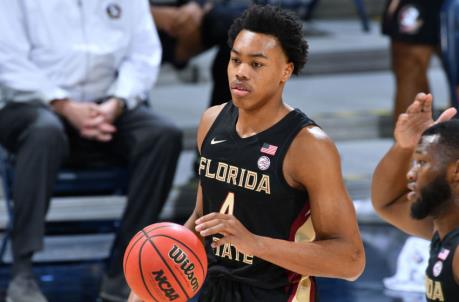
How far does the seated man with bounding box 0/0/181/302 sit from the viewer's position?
512cm

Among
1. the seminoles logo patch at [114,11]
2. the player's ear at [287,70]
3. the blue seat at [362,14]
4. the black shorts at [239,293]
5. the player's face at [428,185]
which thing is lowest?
the blue seat at [362,14]

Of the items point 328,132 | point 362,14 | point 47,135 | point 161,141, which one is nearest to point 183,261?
point 47,135

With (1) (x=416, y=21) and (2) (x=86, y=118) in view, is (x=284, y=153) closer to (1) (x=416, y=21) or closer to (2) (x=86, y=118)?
(2) (x=86, y=118)

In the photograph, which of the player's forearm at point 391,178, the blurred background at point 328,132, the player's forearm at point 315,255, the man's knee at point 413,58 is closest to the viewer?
the player's forearm at point 315,255

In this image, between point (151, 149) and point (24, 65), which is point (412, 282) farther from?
point (24, 65)

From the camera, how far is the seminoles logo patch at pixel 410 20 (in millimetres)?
6723

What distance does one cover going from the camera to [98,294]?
17.6ft

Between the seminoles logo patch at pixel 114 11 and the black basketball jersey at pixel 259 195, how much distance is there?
2290mm

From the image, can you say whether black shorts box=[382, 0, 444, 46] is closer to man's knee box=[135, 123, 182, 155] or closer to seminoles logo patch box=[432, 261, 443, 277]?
man's knee box=[135, 123, 182, 155]

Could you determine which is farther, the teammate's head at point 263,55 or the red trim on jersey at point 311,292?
the red trim on jersey at point 311,292

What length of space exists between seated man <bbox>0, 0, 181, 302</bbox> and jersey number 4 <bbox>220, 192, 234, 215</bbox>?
6.06ft

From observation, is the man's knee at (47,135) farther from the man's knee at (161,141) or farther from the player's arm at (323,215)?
the player's arm at (323,215)

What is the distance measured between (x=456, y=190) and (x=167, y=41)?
3.19 metres

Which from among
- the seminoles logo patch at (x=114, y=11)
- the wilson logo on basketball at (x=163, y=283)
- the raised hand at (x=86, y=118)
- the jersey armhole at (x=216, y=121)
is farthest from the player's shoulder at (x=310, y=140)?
the seminoles logo patch at (x=114, y=11)
